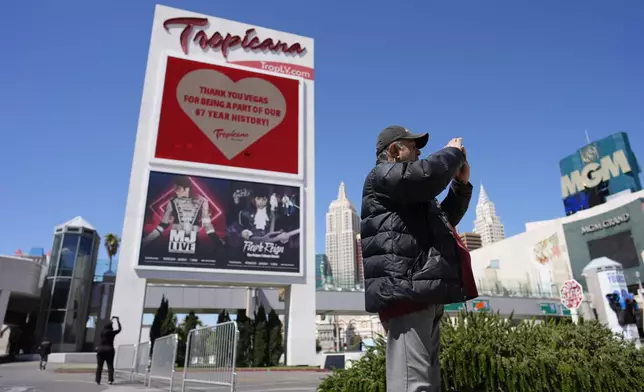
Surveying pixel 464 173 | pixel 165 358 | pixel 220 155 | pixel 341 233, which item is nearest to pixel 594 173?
pixel 220 155

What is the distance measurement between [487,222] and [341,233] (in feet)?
187

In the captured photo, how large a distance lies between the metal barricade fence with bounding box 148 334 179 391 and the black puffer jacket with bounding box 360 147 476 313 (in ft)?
18.1

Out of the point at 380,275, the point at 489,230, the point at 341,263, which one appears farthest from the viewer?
the point at 489,230

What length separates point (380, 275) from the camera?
75.8 inches

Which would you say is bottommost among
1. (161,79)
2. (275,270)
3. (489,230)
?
(275,270)

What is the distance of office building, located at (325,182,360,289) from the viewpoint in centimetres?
14062

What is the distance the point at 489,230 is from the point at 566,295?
485ft

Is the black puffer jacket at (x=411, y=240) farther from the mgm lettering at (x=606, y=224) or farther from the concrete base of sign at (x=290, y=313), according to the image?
the mgm lettering at (x=606, y=224)

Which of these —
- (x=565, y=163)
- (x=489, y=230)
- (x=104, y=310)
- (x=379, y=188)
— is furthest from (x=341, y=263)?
(x=379, y=188)

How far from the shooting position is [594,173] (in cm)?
4544

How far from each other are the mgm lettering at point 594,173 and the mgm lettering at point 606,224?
576 cm

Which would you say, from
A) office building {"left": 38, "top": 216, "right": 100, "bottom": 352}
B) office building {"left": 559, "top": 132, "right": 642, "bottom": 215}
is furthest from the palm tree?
office building {"left": 559, "top": 132, "right": 642, "bottom": 215}

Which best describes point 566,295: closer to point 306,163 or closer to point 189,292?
point 306,163

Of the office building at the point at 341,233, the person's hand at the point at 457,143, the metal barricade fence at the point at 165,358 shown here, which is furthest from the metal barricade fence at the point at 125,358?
the office building at the point at 341,233
